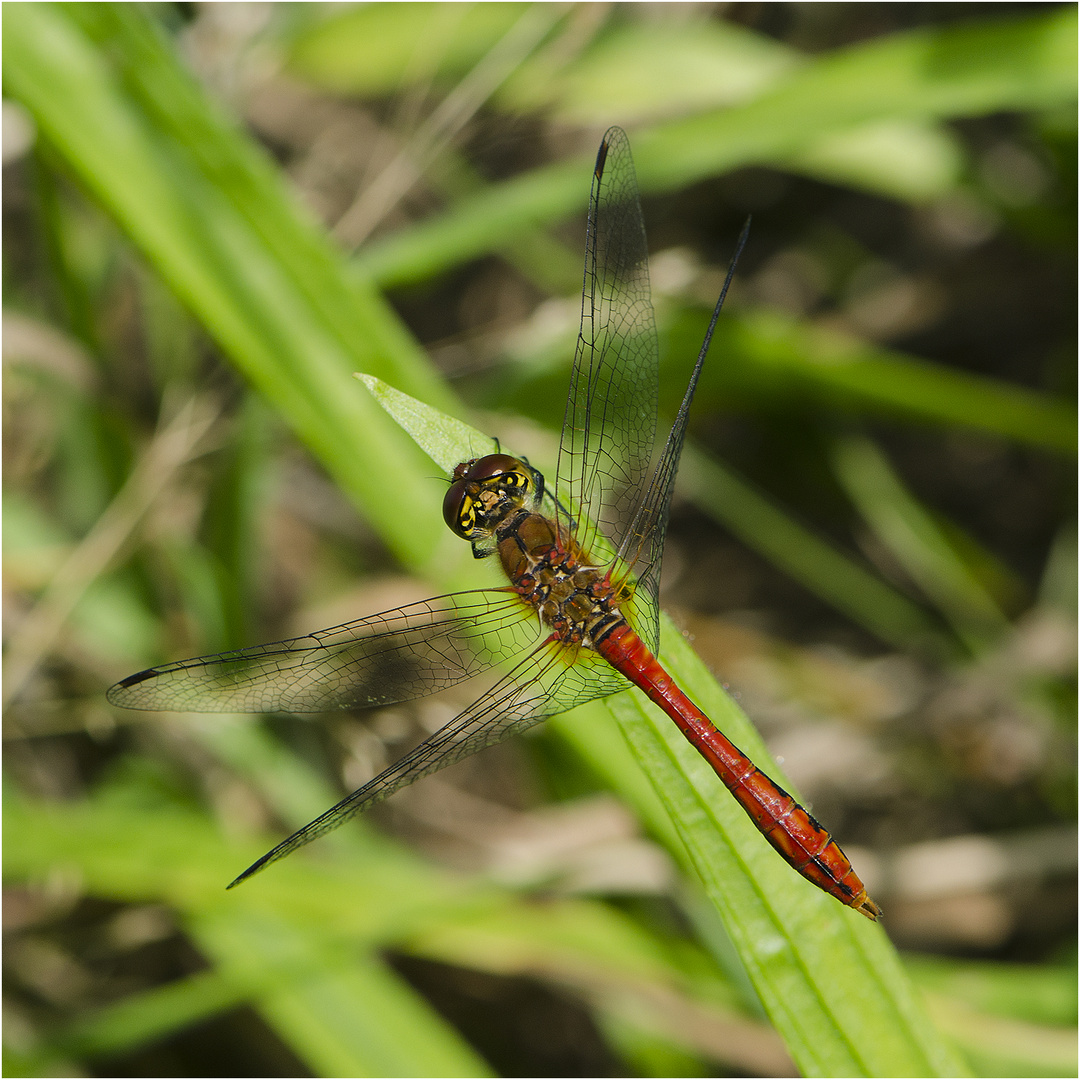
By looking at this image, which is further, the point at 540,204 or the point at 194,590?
the point at 194,590

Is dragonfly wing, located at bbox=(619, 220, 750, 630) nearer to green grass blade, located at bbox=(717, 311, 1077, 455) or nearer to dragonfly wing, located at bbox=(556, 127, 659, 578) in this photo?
dragonfly wing, located at bbox=(556, 127, 659, 578)

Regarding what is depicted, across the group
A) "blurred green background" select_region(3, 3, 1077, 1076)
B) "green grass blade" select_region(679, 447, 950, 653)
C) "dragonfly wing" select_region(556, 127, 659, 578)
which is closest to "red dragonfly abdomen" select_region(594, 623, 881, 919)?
"blurred green background" select_region(3, 3, 1077, 1076)

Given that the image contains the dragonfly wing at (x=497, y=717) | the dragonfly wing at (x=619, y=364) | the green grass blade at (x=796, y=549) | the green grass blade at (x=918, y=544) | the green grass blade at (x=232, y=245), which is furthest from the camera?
the green grass blade at (x=796, y=549)

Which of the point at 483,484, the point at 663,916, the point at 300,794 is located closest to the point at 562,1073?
the point at 663,916

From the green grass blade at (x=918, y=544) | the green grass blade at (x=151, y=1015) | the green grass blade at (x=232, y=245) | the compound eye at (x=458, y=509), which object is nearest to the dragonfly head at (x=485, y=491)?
the compound eye at (x=458, y=509)

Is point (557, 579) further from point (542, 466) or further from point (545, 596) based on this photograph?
point (542, 466)

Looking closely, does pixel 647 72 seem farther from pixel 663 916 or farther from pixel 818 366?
pixel 663 916

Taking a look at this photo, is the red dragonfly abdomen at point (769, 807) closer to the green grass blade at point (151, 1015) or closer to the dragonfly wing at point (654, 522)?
the dragonfly wing at point (654, 522)
